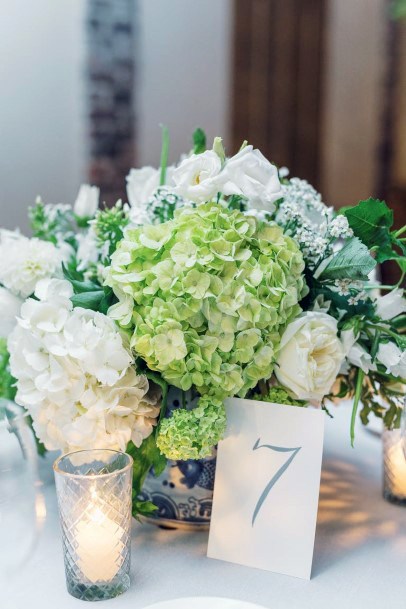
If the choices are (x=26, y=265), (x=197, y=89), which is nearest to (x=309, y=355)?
(x=26, y=265)

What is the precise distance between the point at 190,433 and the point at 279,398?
0.14 m

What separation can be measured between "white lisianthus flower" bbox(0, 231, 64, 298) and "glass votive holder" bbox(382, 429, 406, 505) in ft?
1.65

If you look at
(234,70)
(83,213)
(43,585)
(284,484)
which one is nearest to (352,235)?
(284,484)

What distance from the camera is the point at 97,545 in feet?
2.54

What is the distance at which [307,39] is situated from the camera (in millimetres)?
4039

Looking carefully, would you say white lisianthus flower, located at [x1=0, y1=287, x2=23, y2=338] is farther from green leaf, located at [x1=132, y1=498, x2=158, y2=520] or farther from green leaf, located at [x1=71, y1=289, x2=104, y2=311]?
green leaf, located at [x1=132, y1=498, x2=158, y2=520]

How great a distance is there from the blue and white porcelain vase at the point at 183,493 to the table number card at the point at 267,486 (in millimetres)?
37

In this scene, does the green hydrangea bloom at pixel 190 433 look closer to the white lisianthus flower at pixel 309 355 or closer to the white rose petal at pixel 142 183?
the white lisianthus flower at pixel 309 355

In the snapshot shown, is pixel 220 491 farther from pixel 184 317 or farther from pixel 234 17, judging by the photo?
pixel 234 17

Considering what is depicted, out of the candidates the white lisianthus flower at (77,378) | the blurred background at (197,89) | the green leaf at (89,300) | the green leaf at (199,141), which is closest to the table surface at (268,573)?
the white lisianthus flower at (77,378)

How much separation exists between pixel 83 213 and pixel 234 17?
10.2ft

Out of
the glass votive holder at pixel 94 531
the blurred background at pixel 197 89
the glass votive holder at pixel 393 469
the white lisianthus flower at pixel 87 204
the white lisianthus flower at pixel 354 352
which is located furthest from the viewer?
the blurred background at pixel 197 89

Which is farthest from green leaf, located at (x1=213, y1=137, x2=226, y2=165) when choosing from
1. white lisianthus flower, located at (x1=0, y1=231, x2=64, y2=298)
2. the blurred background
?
the blurred background

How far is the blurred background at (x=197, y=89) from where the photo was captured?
333cm
